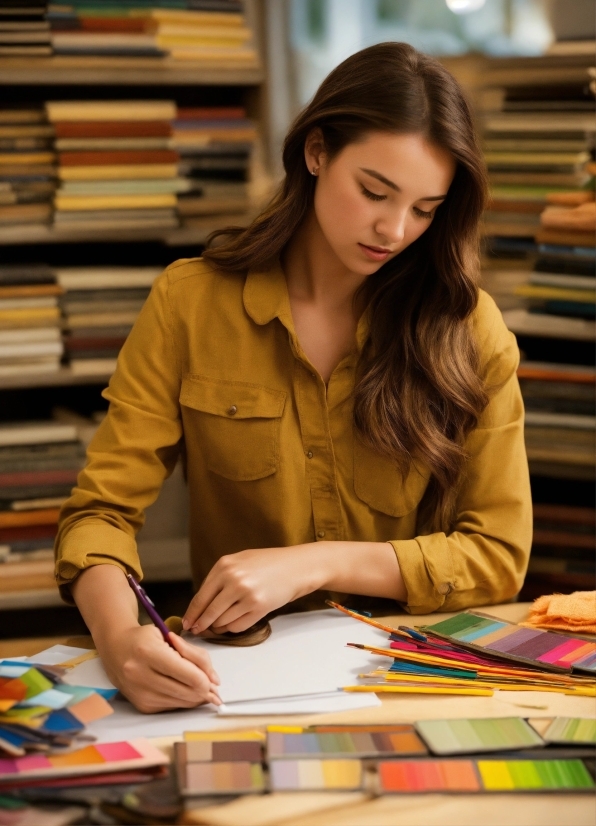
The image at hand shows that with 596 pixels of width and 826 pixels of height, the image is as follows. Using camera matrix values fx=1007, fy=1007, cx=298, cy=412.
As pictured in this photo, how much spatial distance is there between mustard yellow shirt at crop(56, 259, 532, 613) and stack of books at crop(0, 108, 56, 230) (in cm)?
95

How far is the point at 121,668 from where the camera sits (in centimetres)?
108

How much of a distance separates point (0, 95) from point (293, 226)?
53.2 inches

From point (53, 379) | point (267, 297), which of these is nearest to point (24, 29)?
point (53, 379)

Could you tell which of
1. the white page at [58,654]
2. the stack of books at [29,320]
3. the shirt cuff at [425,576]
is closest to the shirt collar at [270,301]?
the shirt cuff at [425,576]

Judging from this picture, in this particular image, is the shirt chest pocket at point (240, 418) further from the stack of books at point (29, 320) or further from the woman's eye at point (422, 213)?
the stack of books at point (29, 320)

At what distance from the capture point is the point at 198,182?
95.6 inches

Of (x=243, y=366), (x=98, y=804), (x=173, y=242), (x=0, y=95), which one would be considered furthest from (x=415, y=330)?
(x=0, y=95)

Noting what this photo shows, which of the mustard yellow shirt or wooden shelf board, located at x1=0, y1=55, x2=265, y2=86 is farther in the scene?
wooden shelf board, located at x1=0, y1=55, x2=265, y2=86

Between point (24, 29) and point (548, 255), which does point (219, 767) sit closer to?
point (548, 255)

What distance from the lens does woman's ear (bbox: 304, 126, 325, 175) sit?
1.42 meters

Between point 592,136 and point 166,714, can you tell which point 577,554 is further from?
point 166,714

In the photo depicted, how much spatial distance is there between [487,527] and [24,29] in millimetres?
1582

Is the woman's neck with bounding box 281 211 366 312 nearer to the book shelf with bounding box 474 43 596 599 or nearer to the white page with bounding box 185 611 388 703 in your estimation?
the white page with bounding box 185 611 388 703

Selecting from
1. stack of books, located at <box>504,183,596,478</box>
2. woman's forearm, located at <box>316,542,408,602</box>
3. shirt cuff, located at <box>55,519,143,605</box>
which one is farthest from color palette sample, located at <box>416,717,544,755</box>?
stack of books, located at <box>504,183,596,478</box>
